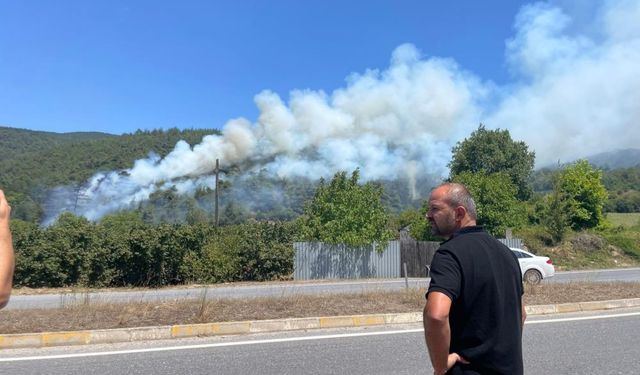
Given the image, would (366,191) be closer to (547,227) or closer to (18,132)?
(547,227)

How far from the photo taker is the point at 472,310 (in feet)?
8.07

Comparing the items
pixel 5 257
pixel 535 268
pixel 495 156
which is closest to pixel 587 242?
pixel 535 268

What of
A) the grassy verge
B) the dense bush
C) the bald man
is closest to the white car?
the dense bush

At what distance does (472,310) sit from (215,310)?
6.81 meters

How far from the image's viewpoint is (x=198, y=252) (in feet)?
76.0

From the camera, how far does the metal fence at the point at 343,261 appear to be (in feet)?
86.7

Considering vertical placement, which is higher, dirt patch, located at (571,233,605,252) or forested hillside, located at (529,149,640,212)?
forested hillside, located at (529,149,640,212)

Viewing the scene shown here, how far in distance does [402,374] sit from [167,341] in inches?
136

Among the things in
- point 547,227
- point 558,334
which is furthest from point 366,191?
point 558,334

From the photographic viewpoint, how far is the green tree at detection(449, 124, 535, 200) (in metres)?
59.9

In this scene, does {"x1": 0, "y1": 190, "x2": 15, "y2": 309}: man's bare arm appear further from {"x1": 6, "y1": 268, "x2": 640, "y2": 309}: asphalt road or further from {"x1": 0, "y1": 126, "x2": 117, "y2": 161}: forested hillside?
{"x1": 0, "y1": 126, "x2": 117, "y2": 161}: forested hillside

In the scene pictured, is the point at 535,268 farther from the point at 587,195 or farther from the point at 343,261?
the point at 587,195

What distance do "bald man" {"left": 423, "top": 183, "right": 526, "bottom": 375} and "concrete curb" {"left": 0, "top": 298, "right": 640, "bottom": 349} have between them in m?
5.86

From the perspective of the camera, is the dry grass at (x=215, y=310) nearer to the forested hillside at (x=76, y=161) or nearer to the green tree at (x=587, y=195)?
the green tree at (x=587, y=195)
